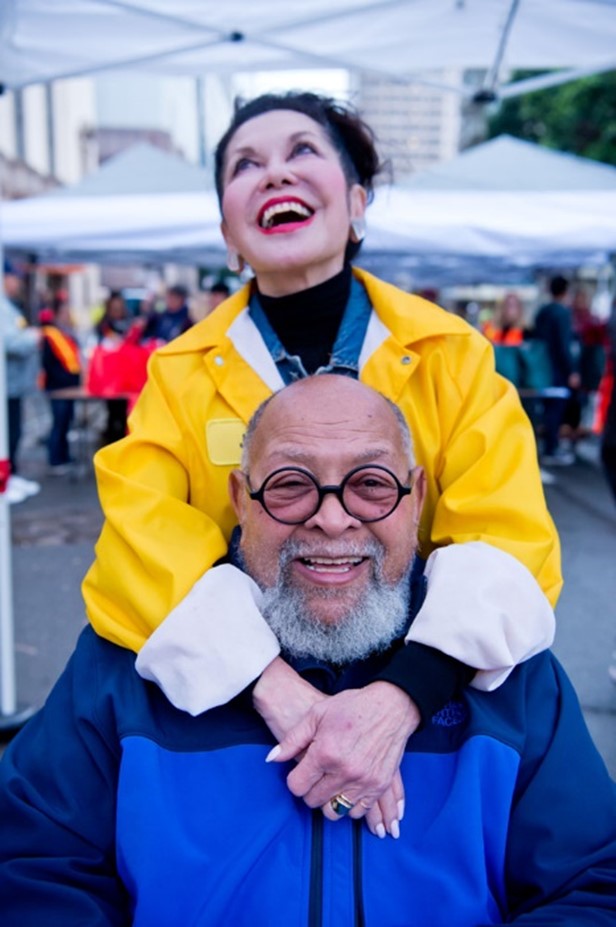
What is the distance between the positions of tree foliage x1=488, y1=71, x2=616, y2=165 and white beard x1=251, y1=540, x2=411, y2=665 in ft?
64.4

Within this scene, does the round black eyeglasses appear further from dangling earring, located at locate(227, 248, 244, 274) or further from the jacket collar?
dangling earring, located at locate(227, 248, 244, 274)

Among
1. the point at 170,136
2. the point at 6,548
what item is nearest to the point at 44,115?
the point at 170,136

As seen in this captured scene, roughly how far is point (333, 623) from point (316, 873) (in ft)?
1.37

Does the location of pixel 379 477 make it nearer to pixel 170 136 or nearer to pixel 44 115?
pixel 44 115

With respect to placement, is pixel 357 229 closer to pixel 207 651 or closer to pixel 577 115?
pixel 207 651

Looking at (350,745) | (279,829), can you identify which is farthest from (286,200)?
(279,829)

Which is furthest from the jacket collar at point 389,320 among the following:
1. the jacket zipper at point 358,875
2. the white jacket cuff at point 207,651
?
the jacket zipper at point 358,875

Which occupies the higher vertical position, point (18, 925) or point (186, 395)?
point (186, 395)

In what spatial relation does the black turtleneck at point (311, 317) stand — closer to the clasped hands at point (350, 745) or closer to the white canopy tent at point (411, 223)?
the clasped hands at point (350, 745)

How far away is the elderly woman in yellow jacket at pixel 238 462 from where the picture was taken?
1.46 meters

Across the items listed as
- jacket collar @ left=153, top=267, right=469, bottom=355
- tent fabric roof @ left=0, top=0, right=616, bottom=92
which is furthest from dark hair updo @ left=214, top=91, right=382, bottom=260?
tent fabric roof @ left=0, top=0, right=616, bottom=92

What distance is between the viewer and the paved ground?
3869 millimetres

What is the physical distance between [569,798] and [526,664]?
0.24 metres

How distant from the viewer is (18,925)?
1408 millimetres
